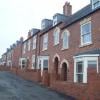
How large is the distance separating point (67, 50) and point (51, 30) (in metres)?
6.50

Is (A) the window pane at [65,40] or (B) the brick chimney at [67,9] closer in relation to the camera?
(A) the window pane at [65,40]

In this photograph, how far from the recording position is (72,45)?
23688 millimetres

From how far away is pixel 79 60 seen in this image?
2050 cm

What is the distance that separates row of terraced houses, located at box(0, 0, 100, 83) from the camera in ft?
64.3

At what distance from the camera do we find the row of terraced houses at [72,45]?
1961 cm

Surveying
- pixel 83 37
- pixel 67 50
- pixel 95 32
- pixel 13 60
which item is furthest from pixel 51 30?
pixel 13 60

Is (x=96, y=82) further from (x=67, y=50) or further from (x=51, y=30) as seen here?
(x=51, y=30)

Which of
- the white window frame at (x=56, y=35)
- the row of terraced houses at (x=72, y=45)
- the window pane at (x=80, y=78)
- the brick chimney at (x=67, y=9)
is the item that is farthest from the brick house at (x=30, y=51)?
the window pane at (x=80, y=78)

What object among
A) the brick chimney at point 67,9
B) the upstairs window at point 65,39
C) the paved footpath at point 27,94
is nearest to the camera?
the paved footpath at point 27,94

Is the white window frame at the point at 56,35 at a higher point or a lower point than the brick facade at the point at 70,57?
higher

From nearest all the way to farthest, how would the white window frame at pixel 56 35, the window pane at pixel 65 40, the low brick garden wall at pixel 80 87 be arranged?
the low brick garden wall at pixel 80 87
the window pane at pixel 65 40
the white window frame at pixel 56 35

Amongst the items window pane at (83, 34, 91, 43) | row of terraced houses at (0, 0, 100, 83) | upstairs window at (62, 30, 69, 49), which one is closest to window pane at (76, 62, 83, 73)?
row of terraced houses at (0, 0, 100, 83)

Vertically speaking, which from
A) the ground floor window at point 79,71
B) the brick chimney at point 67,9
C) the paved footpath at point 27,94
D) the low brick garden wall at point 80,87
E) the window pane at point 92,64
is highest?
the brick chimney at point 67,9

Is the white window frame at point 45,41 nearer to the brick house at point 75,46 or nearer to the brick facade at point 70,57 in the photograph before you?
the brick house at point 75,46
